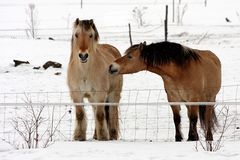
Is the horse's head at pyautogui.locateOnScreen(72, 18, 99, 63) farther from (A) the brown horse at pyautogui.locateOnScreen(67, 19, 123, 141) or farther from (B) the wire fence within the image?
(B) the wire fence

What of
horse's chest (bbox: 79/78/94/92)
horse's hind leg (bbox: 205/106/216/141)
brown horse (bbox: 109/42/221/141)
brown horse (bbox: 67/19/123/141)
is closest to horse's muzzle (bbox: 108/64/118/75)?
brown horse (bbox: 109/42/221/141)

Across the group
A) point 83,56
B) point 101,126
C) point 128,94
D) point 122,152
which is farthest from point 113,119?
point 128,94

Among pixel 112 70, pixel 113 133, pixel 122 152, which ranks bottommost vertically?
pixel 113 133

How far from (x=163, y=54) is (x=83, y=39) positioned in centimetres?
116

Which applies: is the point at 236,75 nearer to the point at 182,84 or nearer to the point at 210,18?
the point at 182,84

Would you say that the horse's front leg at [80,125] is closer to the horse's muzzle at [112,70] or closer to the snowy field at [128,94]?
the snowy field at [128,94]

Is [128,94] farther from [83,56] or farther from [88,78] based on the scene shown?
[83,56]

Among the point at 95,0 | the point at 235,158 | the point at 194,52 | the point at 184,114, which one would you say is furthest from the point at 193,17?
the point at 235,158

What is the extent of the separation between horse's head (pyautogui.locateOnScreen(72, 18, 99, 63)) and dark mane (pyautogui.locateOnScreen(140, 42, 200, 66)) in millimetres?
738

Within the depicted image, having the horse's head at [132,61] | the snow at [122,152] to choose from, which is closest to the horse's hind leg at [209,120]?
the horse's head at [132,61]

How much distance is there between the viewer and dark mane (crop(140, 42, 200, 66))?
20.7 feet

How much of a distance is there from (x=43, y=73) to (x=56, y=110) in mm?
4886

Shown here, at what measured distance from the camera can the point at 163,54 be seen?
632cm

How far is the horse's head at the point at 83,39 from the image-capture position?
5.92 metres
